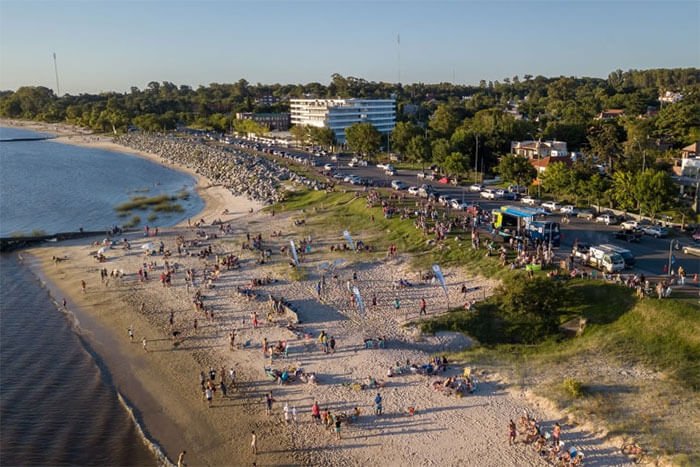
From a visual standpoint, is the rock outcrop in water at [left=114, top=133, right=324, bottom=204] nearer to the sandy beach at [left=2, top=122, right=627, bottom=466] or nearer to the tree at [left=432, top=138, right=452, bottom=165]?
the tree at [left=432, top=138, right=452, bottom=165]

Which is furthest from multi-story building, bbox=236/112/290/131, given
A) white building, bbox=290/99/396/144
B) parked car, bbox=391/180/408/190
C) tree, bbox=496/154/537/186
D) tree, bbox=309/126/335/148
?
tree, bbox=496/154/537/186

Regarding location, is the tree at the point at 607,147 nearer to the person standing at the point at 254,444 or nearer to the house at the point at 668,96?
the person standing at the point at 254,444

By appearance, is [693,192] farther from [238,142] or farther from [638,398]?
[238,142]

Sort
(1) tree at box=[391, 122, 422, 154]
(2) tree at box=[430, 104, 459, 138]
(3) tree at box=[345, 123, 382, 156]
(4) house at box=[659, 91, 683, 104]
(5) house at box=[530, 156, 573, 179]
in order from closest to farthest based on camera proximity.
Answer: (5) house at box=[530, 156, 573, 179] → (1) tree at box=[391, 122, 422, 154] → (3) tree at box=[345, 123, 382, 156] → (2) tree at box=[430, 104, 459, 138] → (4) house at box=[659, 91, 683, 104]

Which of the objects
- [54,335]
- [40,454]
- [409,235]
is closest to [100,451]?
[40,454]

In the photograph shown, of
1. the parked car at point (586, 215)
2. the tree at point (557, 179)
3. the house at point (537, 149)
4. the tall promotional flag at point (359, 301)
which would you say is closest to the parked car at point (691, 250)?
the parked car at point (586, 215)

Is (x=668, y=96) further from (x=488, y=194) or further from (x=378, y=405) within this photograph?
(x=378, y=405)

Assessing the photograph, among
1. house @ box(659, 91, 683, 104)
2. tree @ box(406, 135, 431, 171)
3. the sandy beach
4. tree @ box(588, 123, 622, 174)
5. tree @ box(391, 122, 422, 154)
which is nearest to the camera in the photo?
the sandy beach
